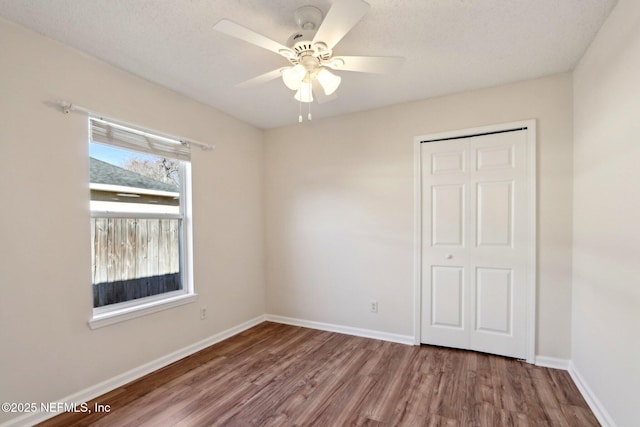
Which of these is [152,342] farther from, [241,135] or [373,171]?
[373,171]

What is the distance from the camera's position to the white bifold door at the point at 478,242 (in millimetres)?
2732

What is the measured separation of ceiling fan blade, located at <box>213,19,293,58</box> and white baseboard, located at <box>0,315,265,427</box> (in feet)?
8.50

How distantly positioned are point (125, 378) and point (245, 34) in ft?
8.83

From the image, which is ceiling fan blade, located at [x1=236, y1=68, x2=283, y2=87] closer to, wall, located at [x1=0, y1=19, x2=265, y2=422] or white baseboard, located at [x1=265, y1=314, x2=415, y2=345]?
wall, located at [x1=0, y1=19, x2=265, y2=422]

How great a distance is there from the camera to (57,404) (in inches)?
79.7

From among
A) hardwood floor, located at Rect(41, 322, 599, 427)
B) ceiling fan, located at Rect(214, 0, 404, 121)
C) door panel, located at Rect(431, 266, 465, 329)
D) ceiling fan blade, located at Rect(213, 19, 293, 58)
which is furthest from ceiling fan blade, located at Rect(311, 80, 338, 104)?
hardwood floor, located at Rect(41, 322, 599, 427)

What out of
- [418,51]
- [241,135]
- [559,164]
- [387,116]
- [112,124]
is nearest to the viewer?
[418,51]

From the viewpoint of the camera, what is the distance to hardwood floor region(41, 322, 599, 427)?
1.98 meters

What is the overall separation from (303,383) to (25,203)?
2.33 metres

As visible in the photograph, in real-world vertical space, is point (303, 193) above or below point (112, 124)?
below

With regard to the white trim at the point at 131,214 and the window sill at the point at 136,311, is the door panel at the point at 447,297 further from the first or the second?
the white trim at the point at 131,214

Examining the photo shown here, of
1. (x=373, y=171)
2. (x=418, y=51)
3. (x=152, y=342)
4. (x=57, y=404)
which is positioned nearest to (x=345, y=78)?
(x=418, y=51)

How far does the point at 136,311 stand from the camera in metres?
2.51

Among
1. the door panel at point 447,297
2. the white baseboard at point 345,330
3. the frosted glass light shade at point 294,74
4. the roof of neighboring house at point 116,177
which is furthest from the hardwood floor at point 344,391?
the frosted glass light shade at point 294,74
